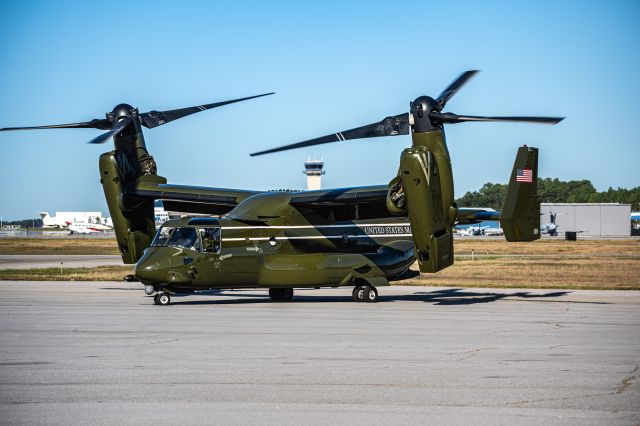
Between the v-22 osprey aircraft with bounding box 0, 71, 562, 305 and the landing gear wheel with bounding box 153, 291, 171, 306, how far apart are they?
3 cm

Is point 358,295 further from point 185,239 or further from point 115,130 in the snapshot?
point 115,130

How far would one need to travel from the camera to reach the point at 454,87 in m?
25.2

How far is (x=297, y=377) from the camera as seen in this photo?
11.4 meters

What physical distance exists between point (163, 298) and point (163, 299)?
0.10 feet

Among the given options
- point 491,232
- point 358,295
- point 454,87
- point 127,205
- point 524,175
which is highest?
point 454,87

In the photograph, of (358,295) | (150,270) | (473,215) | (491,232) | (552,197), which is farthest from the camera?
(552,197)

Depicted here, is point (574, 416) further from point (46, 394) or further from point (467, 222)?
point (467, 222)

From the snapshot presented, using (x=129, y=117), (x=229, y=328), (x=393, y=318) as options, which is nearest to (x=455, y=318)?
(x=393, y=318)

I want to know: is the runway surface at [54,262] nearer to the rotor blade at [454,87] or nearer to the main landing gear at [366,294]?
the main landing gear at [366,294]

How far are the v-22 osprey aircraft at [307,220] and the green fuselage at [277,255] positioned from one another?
1.2 inches

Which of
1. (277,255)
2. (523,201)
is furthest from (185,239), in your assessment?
(523,201)

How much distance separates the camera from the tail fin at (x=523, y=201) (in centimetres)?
2444

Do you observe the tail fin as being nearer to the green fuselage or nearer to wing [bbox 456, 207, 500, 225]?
wing [bbox 456, 207, 500, 225]

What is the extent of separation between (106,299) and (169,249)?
11.3ft
